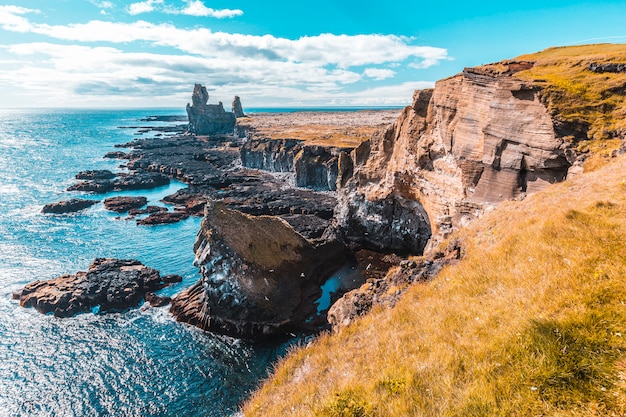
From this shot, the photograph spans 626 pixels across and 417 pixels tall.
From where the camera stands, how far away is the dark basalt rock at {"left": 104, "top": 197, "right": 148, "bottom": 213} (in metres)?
68.8

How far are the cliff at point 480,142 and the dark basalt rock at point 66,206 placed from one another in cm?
6345

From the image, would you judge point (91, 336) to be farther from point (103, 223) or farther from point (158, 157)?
point (158, 157)

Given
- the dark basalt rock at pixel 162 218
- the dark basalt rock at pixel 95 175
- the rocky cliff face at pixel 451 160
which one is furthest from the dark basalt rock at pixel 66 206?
the rocky cliff face at pixel 451 160

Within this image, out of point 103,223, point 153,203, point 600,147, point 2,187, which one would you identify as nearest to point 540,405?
point 600,147

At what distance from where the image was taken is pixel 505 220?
17234 mm

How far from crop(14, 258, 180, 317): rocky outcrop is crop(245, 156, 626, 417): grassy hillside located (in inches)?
1226

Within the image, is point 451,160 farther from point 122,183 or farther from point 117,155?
point 117,155

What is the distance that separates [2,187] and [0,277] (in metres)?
62.0

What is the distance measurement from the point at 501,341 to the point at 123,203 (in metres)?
79.1

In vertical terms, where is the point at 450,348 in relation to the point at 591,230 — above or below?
below

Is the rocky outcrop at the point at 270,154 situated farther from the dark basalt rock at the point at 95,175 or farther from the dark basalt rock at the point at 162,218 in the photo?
the dark basalt rock at the point at 95,175

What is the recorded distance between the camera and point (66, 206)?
66.9 metres

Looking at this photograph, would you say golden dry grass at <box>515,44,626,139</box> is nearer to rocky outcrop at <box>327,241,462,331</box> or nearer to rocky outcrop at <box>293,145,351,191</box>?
rocky outcrop at <box>327,241,462,331</box>

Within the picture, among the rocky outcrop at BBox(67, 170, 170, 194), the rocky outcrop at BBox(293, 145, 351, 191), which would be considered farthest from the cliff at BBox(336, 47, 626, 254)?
the rocky outcrop at BBox(67, 170, 170, 194)
